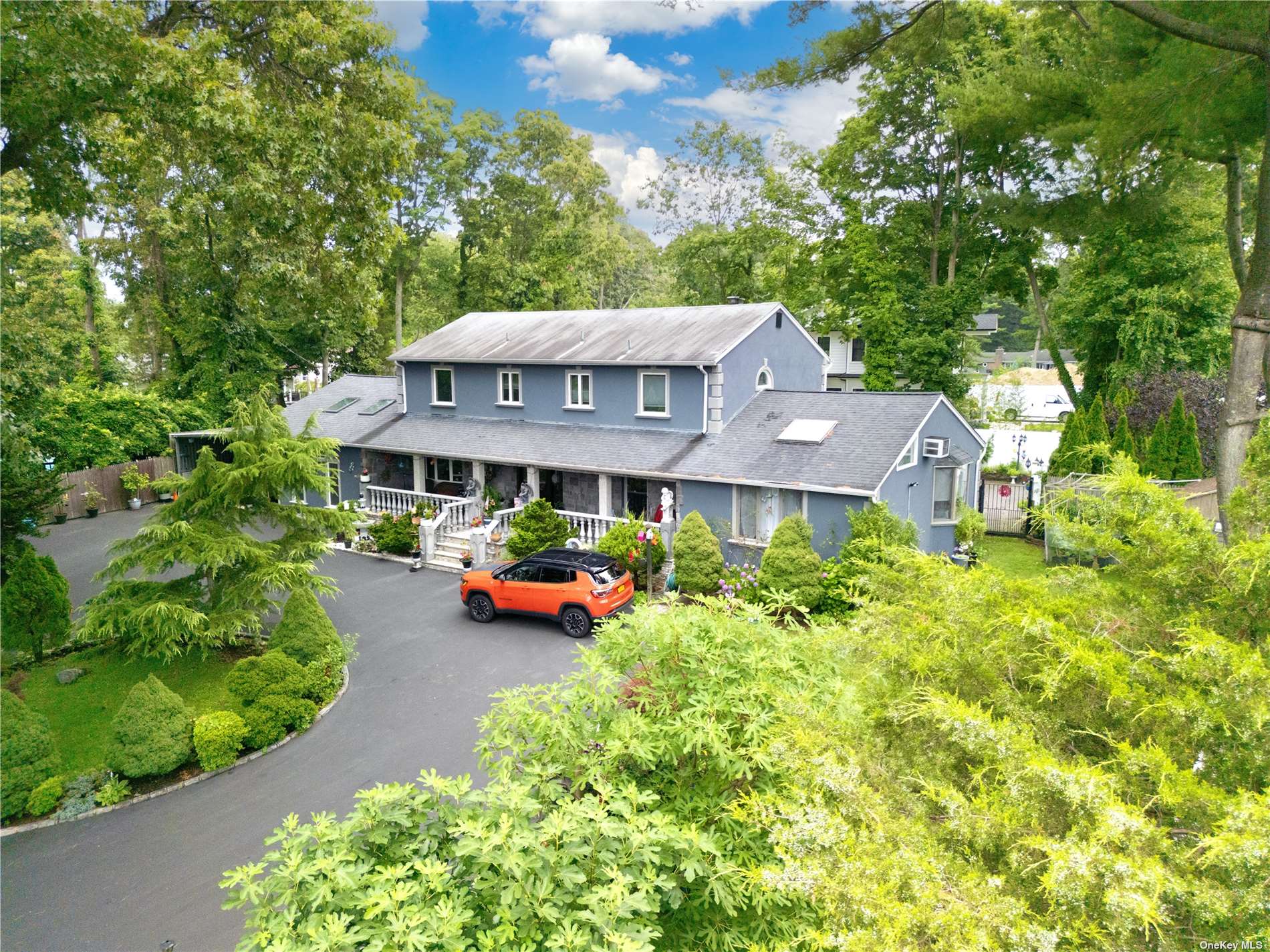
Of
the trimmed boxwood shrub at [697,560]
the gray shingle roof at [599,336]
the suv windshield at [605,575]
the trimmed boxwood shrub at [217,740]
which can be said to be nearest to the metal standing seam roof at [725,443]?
the trimmed boxwood shrub at [697,560]

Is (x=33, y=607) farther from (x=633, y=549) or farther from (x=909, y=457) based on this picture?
(x=909, y=457)

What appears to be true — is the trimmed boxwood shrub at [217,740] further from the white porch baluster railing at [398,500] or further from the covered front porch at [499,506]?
the white porch baluster railing at [398,500]

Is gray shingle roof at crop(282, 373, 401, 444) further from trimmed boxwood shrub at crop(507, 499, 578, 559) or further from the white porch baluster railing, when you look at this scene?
trimmed boxwood shrub at crop(507, 499, 578, 559)

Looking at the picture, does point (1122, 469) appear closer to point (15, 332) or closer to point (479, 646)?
point (479, 646)

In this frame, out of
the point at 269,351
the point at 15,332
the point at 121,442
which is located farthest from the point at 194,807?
the point at 269,351

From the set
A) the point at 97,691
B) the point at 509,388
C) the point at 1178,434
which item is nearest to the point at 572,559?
the point at 97,691

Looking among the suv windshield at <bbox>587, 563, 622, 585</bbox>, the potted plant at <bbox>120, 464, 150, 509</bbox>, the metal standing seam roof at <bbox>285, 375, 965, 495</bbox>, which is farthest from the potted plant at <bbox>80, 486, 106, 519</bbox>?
the suv windshield at <bbox>587, 563, 622, 585</bbox>
